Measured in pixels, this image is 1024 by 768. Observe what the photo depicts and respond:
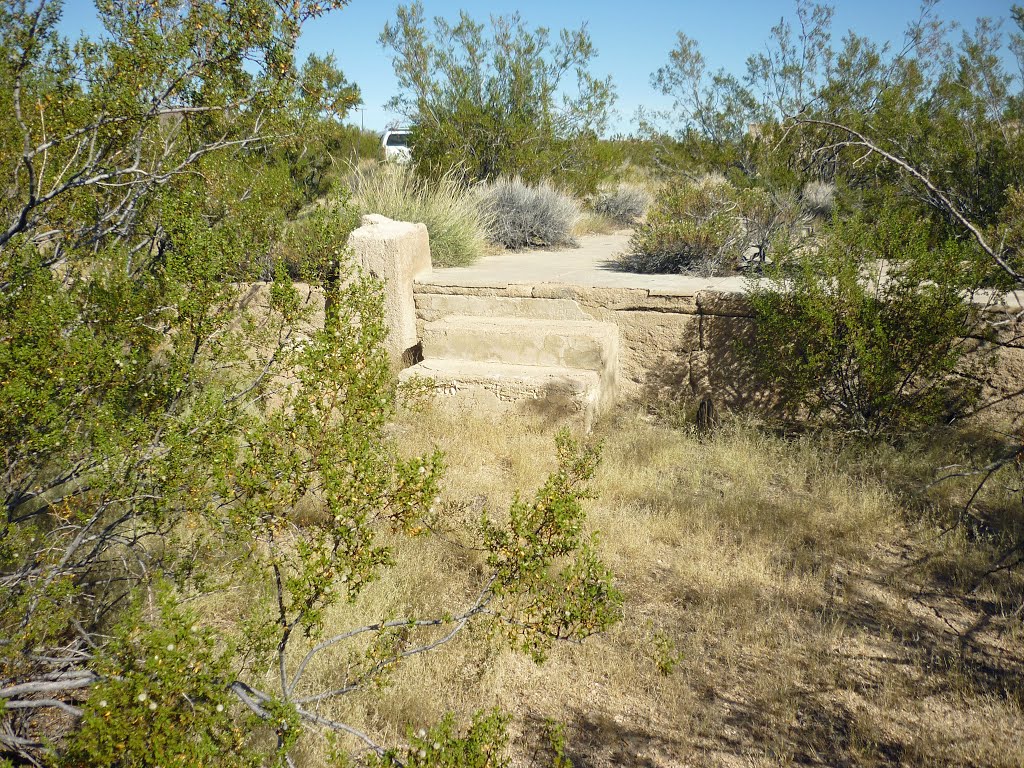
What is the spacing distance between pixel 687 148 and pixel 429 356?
11078 millimetres

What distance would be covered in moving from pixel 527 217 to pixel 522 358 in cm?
455

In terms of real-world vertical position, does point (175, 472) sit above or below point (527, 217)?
below

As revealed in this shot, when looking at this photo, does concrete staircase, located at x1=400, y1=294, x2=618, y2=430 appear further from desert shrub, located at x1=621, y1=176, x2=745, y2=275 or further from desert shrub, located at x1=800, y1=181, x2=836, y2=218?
desert shrub, located at x1=800, y1=181, x2=836, y2=218

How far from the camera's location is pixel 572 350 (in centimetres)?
499

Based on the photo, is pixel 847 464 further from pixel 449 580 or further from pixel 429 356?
pixel 429 356

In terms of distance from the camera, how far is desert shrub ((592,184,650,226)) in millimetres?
13188

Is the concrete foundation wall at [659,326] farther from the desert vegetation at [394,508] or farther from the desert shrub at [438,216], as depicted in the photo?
the desert shrub at [438,216]

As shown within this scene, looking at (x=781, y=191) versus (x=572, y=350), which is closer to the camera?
(x=572, y=350)

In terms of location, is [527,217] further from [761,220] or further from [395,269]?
[395,269]

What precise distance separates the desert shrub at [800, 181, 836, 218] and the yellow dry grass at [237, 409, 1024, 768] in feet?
21.1

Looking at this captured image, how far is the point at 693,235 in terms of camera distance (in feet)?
21.9

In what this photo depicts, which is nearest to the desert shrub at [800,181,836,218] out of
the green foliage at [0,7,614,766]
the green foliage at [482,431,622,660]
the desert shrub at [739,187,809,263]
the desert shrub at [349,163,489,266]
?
the desert shrub at [739,187,809,263]

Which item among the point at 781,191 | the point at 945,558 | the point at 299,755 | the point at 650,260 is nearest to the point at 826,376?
the point at 945,558

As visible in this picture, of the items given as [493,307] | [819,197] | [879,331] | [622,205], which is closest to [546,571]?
[879,331]
